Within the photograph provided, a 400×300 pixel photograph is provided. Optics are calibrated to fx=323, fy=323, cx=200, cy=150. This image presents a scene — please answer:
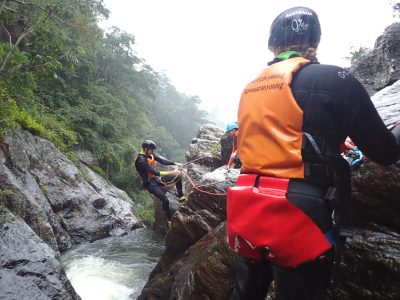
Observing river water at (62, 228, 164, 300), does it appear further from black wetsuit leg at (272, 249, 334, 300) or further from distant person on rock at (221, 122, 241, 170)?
black wetsuit leg at (272, 249, 334, 300)

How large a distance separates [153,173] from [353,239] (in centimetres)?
761

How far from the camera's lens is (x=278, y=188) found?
1685mm

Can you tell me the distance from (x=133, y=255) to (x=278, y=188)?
9782mm

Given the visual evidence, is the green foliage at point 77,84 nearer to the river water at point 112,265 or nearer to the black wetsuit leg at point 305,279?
the river water at point 112,265

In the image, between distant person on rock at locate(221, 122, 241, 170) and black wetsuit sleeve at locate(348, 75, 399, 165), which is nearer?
black wetsuit sleeve at locate(348, 75, 399, 165)

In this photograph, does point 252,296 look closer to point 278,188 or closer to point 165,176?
point 278,188

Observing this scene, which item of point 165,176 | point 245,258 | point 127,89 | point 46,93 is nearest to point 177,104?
point 127,89

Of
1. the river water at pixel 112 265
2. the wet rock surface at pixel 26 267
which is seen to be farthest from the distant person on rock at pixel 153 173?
the wet rock surface at pixel 26 267

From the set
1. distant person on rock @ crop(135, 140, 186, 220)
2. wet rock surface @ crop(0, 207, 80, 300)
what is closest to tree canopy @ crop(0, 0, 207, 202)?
distant person on rock @ crop(135, 140, 186, 220)

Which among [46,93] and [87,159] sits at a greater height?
[46,93]

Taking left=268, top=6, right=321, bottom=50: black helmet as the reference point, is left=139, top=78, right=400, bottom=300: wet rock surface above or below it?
below

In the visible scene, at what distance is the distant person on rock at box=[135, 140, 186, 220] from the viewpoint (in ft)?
32.7

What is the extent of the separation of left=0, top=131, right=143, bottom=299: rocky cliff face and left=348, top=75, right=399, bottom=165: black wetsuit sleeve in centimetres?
492

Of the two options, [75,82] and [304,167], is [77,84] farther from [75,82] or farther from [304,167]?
[304,167]
